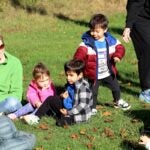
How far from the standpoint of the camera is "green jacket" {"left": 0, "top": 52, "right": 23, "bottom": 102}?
837 centimetres

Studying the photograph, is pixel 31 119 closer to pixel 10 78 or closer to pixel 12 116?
pixel 12 116

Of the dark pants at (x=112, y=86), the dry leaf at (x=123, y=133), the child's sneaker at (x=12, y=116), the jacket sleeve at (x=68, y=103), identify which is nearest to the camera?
the dry leaf at (x=123, y=133)

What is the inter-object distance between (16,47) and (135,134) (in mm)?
7463

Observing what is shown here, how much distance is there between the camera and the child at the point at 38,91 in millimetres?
8258

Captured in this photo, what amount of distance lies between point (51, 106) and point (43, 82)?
0.45 meters

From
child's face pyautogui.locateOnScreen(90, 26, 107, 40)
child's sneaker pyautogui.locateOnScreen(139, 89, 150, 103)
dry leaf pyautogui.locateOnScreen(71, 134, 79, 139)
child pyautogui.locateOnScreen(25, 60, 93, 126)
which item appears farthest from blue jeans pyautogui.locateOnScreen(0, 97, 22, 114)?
child's sneaker pyautogui.locateOnScreen(139, 89, 150, 103)

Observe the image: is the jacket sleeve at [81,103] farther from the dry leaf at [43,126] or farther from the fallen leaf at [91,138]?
the fallen leaf at [91,138]

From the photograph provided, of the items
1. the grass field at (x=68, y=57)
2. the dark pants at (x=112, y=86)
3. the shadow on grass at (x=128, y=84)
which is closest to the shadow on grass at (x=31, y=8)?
the grass field at (x=68, y=57)

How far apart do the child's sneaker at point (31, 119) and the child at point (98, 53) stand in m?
0.87

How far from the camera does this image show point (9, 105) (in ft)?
27.0

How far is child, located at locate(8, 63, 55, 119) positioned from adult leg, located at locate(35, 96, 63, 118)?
23 centimetres

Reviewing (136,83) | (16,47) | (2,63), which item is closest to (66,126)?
(2,63)

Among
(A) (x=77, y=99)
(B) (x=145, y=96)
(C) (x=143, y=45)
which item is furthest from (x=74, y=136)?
(C) (x=143, y=45)

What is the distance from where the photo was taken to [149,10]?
9.02 m
